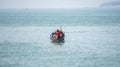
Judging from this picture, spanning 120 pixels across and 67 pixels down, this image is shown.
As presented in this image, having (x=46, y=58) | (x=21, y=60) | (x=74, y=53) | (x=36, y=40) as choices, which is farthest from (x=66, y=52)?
(x=36, y=40)

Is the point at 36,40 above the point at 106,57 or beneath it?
above

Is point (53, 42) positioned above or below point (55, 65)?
above

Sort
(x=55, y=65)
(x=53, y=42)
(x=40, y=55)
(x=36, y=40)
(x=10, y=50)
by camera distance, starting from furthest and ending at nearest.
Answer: (x=36, y=40) < (x=53, y=42) < (x=10, y=50) < (x=40, y=55) < (x=55, y=65)

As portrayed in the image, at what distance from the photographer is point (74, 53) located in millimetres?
62000

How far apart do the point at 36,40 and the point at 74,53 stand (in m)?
20.0

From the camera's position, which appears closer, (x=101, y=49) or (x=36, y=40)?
(x=101, y=49)

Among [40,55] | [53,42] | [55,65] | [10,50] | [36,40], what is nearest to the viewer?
[55,65]

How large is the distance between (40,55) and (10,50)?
24.8 ft

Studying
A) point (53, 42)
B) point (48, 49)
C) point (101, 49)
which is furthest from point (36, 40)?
point (101, 49)

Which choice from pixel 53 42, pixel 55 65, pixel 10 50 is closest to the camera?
pixel 55 65

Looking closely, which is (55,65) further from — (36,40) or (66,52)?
(36,40)

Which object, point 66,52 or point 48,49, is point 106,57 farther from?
point 48,49

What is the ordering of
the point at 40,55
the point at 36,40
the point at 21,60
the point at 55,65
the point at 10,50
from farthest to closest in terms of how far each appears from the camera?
1. the point at 36,40
2. the point at 10,50
3. the point at 40,55
4. the point at 21,60
5. the point at 55,65

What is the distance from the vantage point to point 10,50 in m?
65.1
